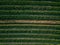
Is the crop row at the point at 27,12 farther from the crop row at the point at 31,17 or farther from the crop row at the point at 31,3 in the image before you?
the crop row at the point at 31,3

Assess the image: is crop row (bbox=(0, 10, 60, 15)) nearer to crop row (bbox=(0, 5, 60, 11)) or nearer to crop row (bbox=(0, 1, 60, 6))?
crop row (bbox=(0, 5, 60, 11))

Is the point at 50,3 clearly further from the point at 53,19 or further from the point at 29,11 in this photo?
the point at 29,11

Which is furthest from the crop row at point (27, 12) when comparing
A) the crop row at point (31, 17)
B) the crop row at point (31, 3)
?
the crop row at point (31, 3)

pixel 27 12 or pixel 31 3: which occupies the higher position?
pixel 31 3

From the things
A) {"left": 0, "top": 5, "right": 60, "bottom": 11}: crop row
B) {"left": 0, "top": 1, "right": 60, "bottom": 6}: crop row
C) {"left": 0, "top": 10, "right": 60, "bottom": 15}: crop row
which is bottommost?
{"left": 0, "top": 10, "right": 60, "bottom": 15}: crop row

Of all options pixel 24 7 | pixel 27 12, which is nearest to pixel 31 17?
pixel 27 12

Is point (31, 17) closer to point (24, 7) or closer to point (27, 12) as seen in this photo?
point (27, 12)

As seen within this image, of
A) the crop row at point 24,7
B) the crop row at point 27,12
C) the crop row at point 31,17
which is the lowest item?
the crop row at point 31,17

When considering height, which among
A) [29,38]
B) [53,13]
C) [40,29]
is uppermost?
[53,13]

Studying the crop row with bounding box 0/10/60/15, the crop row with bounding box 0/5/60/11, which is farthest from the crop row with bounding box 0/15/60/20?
the crop row with bounding box 0/5/60/11

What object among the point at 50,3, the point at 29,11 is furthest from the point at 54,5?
the point at 29,11

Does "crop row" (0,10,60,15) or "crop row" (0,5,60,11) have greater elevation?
"crop row" (0,5,60,11)
